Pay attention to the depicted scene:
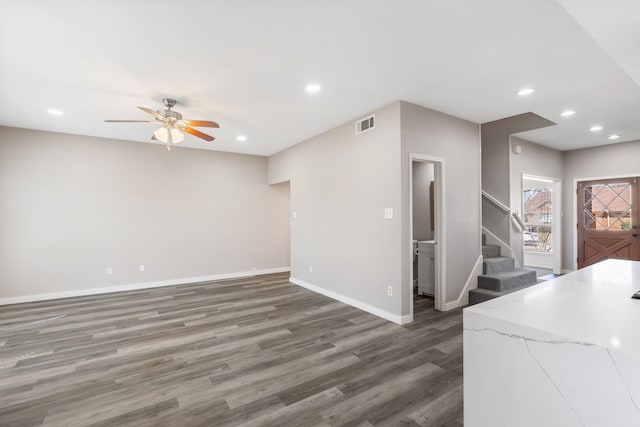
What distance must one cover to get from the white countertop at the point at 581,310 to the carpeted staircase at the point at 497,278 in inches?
98.4

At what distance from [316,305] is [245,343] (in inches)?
58.6

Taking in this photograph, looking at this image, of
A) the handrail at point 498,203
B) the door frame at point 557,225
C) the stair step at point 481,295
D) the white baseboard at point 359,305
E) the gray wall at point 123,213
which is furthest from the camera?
the door frame at point 557,225

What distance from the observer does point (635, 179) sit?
219 inches

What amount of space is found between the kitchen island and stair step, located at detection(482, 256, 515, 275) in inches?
131

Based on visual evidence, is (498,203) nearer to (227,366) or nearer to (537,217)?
(537,217)

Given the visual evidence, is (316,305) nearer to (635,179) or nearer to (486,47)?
(486,47)

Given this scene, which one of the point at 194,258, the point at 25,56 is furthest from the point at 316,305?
the point at 25,56

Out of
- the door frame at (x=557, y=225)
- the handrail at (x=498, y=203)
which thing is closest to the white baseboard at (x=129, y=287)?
the handrail at (x=498, y=203)

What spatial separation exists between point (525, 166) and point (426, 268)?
309cm

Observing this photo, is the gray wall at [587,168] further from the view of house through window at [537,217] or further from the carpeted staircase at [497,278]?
the carpeted staircase at [497,278]

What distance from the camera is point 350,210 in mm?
4402

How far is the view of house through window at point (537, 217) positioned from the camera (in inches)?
305

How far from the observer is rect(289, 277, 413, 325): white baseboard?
11.9ft

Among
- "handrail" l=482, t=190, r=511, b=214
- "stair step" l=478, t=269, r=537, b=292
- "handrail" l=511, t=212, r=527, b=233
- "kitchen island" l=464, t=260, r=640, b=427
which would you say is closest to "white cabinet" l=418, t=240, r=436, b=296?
"stair step" l=478, t=269, r=537, b=292
